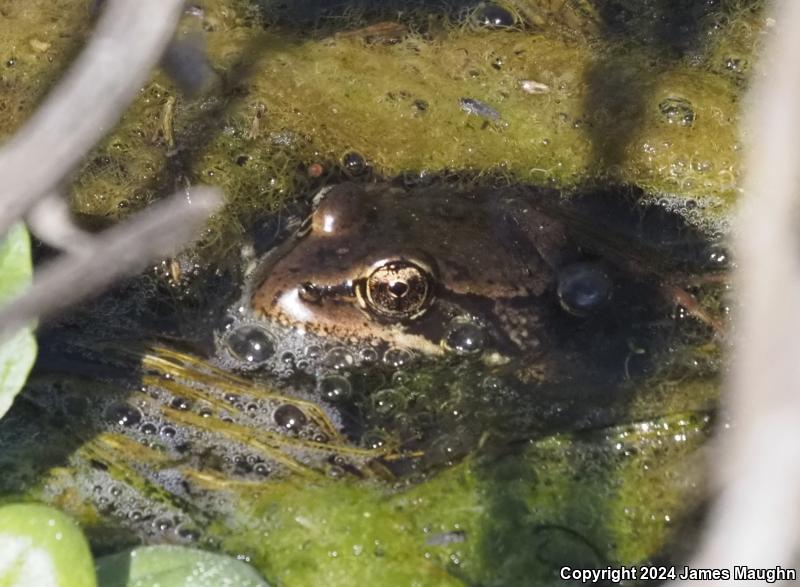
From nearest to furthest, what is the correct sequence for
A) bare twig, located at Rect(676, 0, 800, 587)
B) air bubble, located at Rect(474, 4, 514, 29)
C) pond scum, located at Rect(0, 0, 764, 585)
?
bare twig, located at Rect(676, 0, 800, 587) → pond scum, located at Rect(0, 0, 764, 585) → air bubble, located at Rect(474, 4, 514, 29)

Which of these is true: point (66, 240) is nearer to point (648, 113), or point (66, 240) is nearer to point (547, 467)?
point (547, 467)

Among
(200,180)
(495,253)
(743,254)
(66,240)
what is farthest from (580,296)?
(743,254)

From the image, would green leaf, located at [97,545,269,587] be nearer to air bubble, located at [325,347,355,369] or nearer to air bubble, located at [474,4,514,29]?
air bubble, located at [325,347,355,369]

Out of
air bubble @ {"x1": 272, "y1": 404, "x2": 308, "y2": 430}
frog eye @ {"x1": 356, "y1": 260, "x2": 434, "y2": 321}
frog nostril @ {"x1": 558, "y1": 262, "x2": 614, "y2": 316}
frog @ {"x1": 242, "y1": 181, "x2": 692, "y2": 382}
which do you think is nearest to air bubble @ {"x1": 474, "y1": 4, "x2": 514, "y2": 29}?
frog @ {"x1": 242, "y1": 181, "x2": 692, "y2": 382}

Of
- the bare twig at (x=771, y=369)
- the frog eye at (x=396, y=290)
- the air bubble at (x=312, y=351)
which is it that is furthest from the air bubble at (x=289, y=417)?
the bare twig at (x=771, y=369)

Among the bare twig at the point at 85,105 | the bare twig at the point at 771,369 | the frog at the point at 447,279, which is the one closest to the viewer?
the bare twig at the point at 771,369

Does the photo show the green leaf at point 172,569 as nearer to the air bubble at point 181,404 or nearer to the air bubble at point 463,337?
the air bubble at point 181,404
